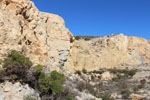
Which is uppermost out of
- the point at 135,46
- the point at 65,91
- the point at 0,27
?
the point at 135,46

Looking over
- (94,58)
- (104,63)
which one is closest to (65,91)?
(94,58)

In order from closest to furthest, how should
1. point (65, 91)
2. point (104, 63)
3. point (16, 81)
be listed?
point (16, 81)
point (65, 91)
point (104, 63)

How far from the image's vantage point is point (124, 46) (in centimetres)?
3067

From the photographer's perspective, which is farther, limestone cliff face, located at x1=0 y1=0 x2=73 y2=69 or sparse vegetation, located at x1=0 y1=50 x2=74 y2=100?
limestone cliff face, located at x1=0 y1=0 x2=73 y2=69

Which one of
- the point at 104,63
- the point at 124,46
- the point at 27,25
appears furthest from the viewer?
the point at 124,46

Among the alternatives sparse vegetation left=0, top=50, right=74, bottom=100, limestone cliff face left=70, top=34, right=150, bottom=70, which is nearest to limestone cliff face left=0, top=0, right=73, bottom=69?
sparse vegetation left=0, top=50, right=74, bottom=100

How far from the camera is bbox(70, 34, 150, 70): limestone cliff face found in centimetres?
2297

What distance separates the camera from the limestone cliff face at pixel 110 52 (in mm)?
22969

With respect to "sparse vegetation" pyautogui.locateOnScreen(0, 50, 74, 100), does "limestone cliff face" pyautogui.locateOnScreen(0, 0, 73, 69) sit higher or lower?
higher

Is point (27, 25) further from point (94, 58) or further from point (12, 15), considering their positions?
point (94, 58)

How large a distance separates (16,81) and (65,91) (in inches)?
106

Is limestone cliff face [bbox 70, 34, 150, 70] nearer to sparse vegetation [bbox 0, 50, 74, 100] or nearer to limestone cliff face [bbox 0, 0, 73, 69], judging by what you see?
limestone cliff face [bbox 0, 0, 73, 69]

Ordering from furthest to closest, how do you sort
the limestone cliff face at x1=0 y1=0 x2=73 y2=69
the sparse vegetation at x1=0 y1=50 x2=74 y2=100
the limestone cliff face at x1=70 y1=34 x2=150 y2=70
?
the limestone cliff face at x1=70 y1=34 x2=150 y2=70, the limestone cliff face at x1=0 y1=0 x2=73 y2=69, the sparse vegetation at x1=0 y1=50 x2=74 y2=100

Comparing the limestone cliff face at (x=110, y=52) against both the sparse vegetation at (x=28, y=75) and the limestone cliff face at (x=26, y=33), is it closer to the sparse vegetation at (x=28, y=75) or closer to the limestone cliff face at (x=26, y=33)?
the limestone cliff face at (x=26, y=33)
